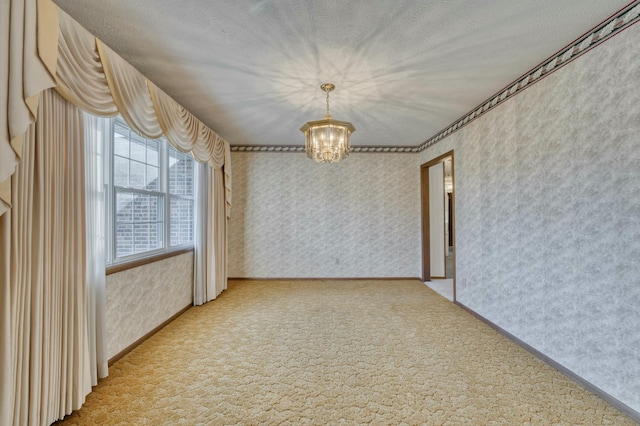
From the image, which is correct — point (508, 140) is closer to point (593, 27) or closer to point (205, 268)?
point (593, 27)

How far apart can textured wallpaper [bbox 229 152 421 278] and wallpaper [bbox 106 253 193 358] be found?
161 cm

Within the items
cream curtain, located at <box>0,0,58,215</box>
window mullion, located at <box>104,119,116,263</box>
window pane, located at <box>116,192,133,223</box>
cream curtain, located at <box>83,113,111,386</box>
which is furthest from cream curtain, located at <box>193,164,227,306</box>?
cream curtain, located at <box>0,0,58,215</box>

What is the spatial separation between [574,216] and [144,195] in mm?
3947

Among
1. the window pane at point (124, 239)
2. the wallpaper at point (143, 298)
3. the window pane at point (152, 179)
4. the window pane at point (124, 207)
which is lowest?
A: the wallpaper at point (143, 298)

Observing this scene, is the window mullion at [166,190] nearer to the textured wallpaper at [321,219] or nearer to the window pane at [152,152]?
the window pane at [152,152]

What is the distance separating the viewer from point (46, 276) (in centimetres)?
156

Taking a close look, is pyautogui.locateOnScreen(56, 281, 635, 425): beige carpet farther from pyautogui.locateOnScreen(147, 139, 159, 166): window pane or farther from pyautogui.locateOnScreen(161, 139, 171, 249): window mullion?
pyautogui.locateOnScreen(147, 139, 159, 166): window pane

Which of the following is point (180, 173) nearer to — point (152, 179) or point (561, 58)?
point (152, 179)

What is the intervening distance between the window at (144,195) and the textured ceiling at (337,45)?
69 centimetres

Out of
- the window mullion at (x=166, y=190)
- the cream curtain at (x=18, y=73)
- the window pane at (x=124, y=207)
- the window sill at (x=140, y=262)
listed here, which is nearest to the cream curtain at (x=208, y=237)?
the window sill at (x=140, y=262)

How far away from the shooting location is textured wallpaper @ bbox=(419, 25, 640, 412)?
1.73 meters

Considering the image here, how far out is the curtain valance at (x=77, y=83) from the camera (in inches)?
50.0

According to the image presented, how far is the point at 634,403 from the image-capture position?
5.55 feet

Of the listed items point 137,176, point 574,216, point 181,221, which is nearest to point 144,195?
point 137,176
